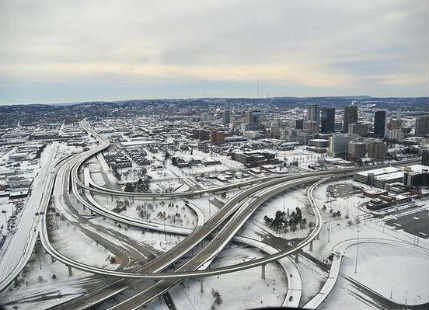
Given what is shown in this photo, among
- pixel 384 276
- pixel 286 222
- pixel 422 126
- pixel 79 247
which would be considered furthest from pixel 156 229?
pixel 422 126

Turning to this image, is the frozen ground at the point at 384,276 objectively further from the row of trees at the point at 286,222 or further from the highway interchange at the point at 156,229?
the row of trees at the point at 286,222

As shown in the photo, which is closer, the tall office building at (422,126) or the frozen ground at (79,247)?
the frozen ground at (79,247)

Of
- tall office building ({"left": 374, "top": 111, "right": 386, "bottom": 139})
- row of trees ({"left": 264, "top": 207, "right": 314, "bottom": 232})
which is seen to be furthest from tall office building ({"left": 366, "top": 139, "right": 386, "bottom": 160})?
row of trees ({"left": 264, "top": 207, "right": 314, "bottom": 232})

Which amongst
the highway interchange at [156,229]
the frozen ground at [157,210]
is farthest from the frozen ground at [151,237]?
the frozen ground at [157,210]

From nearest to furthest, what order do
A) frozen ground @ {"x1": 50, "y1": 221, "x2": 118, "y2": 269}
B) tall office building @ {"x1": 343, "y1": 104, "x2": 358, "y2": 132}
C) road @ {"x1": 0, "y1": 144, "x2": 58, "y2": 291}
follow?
1. road @ {"x1": 0, "y1": 144, "x2": 58, "y2": 291}
2. frozen ground @ {"x1": 50, "y1": 221, "x2": 118, "y2": 269}
3. tall office building @ {"x1": 343, "y1": 104, "x2": 358, "y2": 132}

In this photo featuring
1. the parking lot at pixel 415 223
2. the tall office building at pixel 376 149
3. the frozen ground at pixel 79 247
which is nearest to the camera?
the frozen ground at pixel 79 247

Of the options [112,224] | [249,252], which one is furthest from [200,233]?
[112,224]

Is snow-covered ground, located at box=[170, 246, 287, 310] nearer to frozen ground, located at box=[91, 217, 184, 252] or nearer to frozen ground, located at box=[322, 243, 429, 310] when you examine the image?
frozen ground, located at box=[322, 243, 429, 310]

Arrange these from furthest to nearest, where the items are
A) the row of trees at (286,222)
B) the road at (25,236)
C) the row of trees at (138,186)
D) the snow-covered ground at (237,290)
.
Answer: the row of trees at (138,186), the row of trees at (286,222), the road at (25,236), the snow-covered ground at (237,290)
